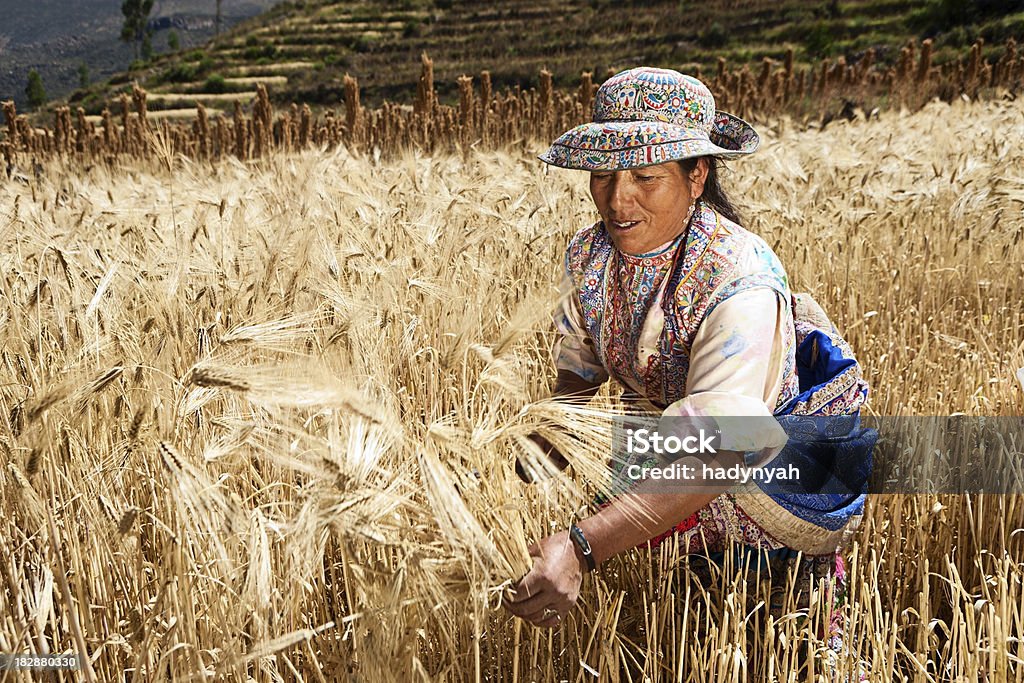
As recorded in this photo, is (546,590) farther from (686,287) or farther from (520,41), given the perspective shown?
(520,41)

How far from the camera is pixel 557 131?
32.7 feet

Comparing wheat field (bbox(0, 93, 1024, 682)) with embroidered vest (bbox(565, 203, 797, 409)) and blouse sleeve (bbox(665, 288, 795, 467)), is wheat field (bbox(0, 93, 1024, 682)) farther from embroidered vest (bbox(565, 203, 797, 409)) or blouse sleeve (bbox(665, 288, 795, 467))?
blouse sleeve (bbox(665, 288, 795, 467))

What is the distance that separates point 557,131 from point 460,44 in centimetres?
3470

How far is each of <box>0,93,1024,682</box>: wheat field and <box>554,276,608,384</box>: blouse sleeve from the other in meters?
0.11

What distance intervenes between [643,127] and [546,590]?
2.64ft

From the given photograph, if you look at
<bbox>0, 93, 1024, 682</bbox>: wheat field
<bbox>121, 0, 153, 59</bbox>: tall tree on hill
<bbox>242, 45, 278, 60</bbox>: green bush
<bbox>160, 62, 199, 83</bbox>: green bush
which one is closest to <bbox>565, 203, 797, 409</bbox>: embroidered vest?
<bbox>0, 93, 1024, 682</bbox>: wheat field

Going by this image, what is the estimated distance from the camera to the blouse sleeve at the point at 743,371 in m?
1.32

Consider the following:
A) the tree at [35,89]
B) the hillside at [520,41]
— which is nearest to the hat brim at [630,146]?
the hillside at [520,41]

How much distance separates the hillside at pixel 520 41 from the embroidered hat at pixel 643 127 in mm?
25905

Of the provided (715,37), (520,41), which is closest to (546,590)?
(715,37)

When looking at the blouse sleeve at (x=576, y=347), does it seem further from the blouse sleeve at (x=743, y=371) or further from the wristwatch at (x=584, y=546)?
the wristwatch at (x=584, y=546)

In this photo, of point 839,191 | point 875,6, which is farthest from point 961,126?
point 875,6

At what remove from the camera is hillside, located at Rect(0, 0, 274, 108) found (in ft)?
340

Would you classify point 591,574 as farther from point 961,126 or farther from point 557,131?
point 557,131
